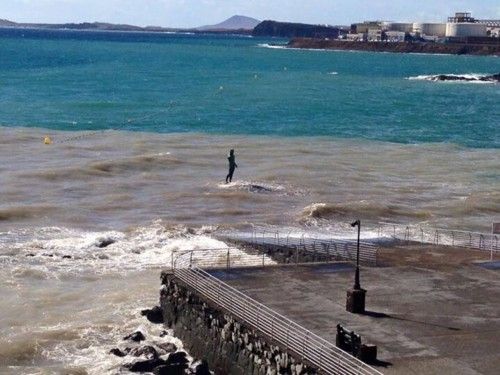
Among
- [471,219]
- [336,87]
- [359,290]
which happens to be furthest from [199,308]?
[336,87]

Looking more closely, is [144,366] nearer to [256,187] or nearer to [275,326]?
[275,326]

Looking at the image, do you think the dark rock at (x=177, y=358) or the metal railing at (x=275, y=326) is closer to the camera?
the metal railing at (x=275, y=326)

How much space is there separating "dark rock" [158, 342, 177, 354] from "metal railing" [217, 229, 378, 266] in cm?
543

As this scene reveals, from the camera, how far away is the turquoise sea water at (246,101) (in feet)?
234

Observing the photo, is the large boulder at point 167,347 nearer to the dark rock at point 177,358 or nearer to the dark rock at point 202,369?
the dark rock at point 177,358

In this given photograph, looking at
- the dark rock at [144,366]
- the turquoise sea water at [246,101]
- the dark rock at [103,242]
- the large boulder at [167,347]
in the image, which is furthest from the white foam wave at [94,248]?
the turquoise sea water at [246,101]

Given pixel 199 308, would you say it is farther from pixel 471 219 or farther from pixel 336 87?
pixel 336 87

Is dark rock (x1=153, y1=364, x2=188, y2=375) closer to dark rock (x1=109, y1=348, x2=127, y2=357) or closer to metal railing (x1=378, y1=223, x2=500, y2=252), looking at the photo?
dark rock (x1=109, y1=348, x2=127, y2=357)

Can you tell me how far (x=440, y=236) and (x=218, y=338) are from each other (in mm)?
14012

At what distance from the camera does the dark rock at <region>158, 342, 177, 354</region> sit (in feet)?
73.7

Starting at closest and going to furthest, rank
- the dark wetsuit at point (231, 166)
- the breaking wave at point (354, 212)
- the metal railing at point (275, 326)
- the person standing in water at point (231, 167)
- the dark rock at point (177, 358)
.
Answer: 1. the metal railing at point (275, 326)
2. the dark rock at point (177, 358)
3. the breaking wave at point (354, 212)
4. the dark wetsuit at point (231, 166)
5. the person standing in water at point (231, 167)

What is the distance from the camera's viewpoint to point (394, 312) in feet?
70.1

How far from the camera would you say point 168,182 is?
45.6 metres

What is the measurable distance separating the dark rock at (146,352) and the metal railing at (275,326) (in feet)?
5.19
